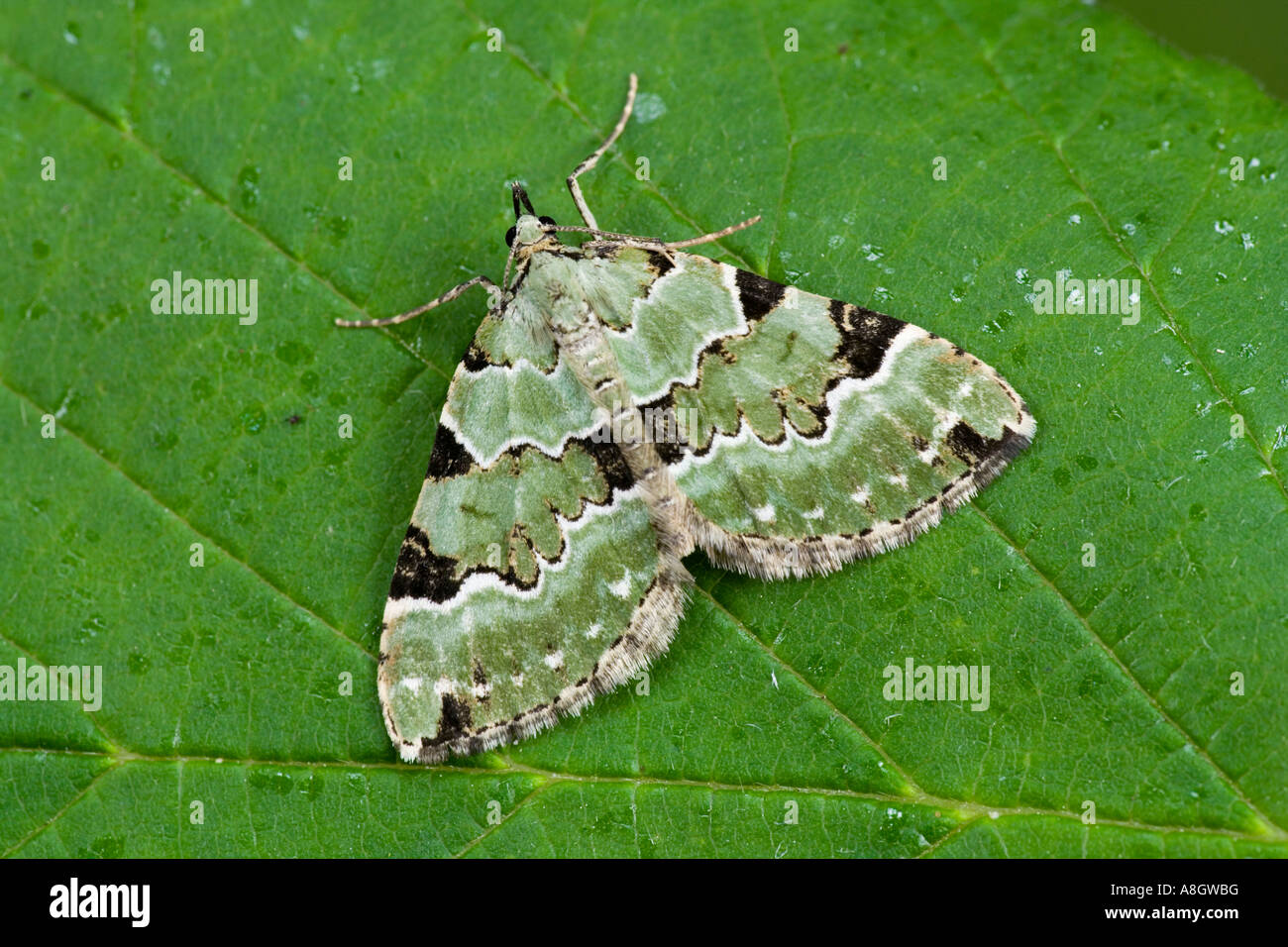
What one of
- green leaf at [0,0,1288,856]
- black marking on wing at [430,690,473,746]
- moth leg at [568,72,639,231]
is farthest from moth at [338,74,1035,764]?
green leaf at [0,0,1288,856]

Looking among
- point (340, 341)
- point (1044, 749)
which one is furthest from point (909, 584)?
point (340, 341)

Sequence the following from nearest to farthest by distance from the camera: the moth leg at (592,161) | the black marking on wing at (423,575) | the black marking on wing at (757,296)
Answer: the black marking on wing at (757,296), the black marking on wing at (423,575), the moth leg at (592,161)

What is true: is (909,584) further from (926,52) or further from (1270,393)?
(926,52)

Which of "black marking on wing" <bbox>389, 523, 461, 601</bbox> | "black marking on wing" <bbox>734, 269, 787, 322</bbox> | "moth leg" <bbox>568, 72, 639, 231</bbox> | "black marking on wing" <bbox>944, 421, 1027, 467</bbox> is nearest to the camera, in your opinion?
"black marking on wing" <bbox>944, 421, 1027, 467</bbox>

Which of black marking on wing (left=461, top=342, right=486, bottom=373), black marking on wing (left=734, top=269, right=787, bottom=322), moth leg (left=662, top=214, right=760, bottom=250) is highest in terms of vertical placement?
moth leg (left=662, top=214, right=760, bottom=250)

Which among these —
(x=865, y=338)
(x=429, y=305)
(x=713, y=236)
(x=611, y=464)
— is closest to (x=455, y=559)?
(x=611, y=464)

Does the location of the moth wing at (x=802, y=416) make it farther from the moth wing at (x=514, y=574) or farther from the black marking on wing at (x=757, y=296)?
the moth wing at (x=514, y=574)

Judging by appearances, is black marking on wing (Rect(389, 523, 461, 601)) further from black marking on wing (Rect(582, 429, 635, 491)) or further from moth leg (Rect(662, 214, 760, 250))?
moth leg (Rect(662, 214, 760, 250))

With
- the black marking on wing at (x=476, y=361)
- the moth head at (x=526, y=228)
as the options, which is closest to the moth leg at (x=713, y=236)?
the moth head at (x=526, y=228)
